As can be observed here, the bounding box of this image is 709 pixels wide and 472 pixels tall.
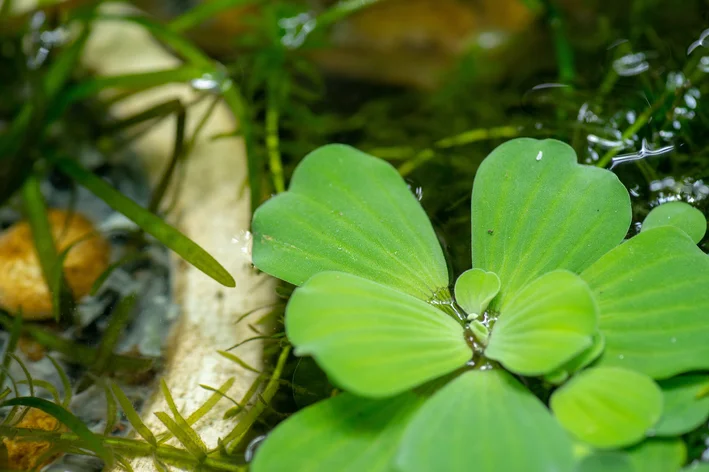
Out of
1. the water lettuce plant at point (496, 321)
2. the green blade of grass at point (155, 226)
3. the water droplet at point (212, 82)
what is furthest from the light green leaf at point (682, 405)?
the water droplet at point (212, 82)

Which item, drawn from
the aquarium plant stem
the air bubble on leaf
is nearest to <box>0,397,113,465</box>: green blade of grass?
the aquarium plant stem

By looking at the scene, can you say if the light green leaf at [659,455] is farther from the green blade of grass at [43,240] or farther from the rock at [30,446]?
the green blade of grass at [43,240]

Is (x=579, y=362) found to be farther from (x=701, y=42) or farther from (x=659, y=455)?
(x=701, y=42)

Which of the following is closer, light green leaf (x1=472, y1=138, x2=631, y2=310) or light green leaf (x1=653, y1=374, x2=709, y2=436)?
light green leaf (x1=653, y1=374, x2=709, y2=436)

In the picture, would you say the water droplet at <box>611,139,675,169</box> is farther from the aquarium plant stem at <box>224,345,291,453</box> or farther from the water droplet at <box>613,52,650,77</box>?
the aquarium plant stem at <box>224,345,291,453</box>

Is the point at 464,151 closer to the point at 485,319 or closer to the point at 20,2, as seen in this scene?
the point at 485,319

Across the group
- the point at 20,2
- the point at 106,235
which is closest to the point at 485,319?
the point at 106,235
